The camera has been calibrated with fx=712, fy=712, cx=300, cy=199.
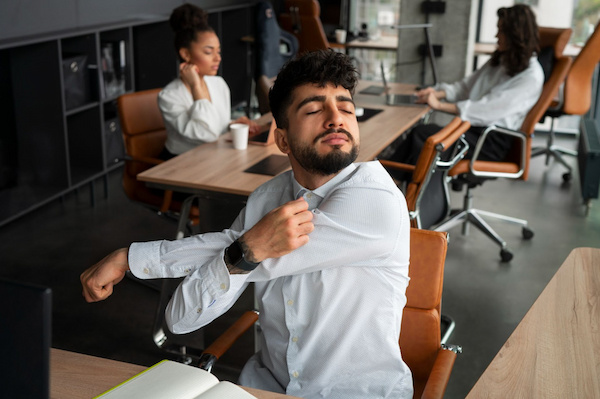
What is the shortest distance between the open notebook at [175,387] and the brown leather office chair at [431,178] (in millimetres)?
1798

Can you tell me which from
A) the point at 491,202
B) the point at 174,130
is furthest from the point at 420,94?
the point at 174,130

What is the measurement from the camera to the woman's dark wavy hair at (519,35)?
4031 mm

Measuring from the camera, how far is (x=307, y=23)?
6641 millimetres

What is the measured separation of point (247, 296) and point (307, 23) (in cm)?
437

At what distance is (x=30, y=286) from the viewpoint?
901 mm

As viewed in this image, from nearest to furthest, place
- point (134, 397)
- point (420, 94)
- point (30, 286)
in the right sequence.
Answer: point (30, 286)
point (134, 397)
point (420, 94)

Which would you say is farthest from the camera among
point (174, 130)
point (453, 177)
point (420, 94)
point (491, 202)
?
point (491, 202)

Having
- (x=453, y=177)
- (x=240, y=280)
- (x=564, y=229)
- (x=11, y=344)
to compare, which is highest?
(x=11, y=344)

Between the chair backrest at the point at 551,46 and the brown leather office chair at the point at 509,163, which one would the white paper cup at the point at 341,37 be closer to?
Answer: the chair backrest at the point at 551,46

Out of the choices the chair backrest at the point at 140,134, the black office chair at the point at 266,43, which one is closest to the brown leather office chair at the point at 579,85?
the black office chair at the point at 266,43

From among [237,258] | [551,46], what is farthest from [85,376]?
[551,46]

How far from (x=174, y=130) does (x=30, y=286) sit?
258cm

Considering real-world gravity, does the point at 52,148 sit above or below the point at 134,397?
below

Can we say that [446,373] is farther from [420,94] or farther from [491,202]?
[491,202]
